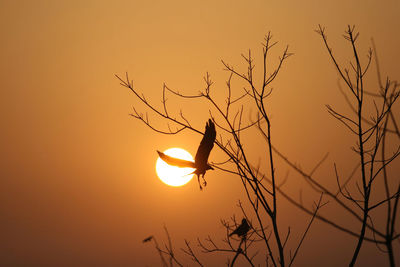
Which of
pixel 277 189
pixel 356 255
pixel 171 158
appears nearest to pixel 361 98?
pixel 277 189

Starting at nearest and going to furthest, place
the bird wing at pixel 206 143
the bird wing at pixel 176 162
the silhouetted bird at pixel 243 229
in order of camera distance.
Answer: the bird wing at pixel 176 162, the bird wing at pixel 206 143, the silhouetted bird at pixel 243 229

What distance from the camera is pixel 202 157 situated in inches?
137

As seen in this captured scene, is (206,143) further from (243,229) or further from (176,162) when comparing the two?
(243,229)

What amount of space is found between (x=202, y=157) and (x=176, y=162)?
0.22 meters

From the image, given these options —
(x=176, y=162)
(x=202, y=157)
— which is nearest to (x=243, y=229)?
(x=202, y=157)

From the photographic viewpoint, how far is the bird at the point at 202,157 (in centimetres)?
331

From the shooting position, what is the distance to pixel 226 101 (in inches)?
201

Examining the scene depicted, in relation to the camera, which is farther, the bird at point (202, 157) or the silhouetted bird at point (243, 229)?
the silhouetted bird at point (243, 229)

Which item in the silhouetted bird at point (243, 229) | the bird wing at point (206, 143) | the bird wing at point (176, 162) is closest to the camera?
the bird wing at point (176, 162)

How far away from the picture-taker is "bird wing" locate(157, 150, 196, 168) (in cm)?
322

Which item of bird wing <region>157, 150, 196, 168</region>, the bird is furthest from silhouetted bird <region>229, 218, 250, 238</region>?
bird wing <region>157, 150, 196, 168</region>

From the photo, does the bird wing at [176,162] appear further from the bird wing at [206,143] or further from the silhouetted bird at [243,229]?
the silhouetted bird at [243,229]

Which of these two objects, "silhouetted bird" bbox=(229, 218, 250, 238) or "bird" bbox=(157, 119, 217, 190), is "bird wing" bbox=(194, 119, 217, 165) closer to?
"bird" bbox=(157, 119, 217, 190)

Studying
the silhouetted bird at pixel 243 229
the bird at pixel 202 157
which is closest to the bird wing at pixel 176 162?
the bird at pixel 202 157
